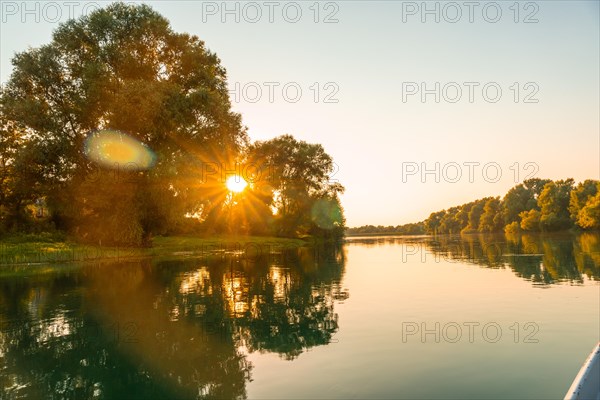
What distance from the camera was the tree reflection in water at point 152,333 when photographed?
7.38 m

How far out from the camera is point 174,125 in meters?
41.1

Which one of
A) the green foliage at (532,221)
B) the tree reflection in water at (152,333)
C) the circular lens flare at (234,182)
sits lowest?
the tree reflection in water at (152,333)

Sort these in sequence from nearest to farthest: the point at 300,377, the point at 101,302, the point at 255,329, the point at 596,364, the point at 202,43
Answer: the point at 596,364, the point at 300,377, the point at 255,329, the point at 101,302, the point at 202,43

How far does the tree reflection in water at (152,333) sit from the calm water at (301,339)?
1.6 inches

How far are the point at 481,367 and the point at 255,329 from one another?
5.55 meters

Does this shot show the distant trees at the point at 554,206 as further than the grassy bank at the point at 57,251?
Yes

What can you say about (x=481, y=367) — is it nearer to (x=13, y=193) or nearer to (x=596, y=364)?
(x=596, y=364)

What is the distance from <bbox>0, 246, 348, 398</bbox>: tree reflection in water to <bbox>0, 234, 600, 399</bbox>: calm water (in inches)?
1.6

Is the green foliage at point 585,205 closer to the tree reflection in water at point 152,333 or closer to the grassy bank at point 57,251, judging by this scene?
the grassy bank at point 57,251

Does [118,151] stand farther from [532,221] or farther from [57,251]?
[532,221]

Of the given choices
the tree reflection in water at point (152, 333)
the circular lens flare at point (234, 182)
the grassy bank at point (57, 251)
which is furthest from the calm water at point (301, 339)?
the circular lens flare at point (234, 182)

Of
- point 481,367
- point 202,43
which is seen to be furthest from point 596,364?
point 202,43

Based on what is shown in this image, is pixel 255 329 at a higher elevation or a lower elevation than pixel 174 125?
lower

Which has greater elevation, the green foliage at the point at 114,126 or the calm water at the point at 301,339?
the green foliage at the point at 114,126
